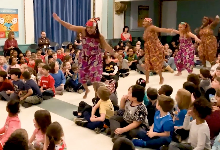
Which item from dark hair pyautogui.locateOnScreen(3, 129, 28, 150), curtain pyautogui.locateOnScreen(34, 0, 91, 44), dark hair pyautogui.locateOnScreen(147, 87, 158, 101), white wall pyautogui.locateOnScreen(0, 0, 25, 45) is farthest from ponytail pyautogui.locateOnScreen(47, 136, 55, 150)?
curtain pyautogui.locateOnScreen(34, 0, 91, 44)

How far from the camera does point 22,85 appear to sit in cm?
464

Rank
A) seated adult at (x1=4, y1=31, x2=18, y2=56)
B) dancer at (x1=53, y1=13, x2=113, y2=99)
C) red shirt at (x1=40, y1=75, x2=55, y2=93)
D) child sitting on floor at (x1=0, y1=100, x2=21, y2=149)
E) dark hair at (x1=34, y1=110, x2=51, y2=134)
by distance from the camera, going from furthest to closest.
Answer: seated adult at (x1=4, y1=31, x2=18, y2=56) → red shirt at (x1=40, y1=75, x2=55, y2=93) → dancer at (x1=53, y1=13, x2=113, y2=99) → child sitting on floor at (x1=0, y1=100, x2=21, y2=149) → dark hair at (x1=34, y1=110, x2=51, y2=134)

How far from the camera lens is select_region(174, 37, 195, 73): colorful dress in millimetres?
6445

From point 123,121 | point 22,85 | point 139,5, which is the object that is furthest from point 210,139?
point 139,5

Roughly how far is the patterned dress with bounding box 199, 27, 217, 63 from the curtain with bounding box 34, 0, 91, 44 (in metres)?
3.63

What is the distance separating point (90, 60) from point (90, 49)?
175mm

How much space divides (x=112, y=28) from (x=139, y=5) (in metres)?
1.38

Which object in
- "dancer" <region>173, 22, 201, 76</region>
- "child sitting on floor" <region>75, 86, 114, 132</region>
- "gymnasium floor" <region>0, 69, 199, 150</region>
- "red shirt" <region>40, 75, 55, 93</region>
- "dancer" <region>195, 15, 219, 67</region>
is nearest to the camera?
"gymnasium floor" <region>0, 69, 199, 150</region>

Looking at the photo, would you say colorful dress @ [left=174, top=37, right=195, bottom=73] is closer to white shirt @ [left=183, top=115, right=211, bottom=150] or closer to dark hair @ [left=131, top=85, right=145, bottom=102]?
dark hair @ [left=131, top=85, right=145, bottom=102]

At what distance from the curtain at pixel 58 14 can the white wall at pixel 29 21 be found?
14 cm

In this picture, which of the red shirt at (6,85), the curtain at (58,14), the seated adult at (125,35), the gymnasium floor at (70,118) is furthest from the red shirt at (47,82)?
the seated adult at (125,35)

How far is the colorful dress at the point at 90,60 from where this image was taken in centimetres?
455

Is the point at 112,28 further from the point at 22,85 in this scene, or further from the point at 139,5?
the point at 22,85

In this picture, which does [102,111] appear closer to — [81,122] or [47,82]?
[81,122]
